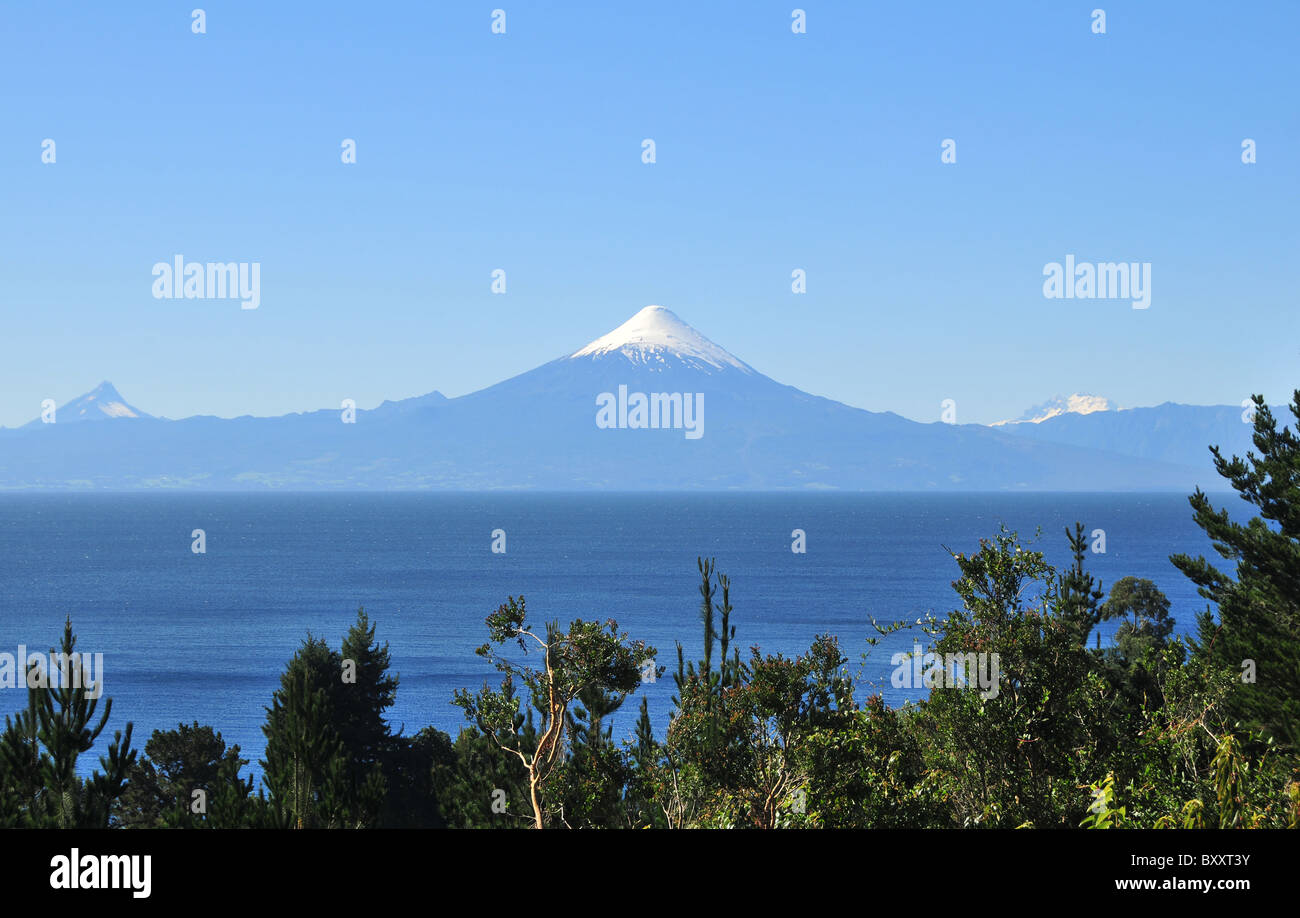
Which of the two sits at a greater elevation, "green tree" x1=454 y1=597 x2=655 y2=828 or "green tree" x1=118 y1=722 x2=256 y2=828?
"green tree" x1=454 y1=597 x2=655 y2=828

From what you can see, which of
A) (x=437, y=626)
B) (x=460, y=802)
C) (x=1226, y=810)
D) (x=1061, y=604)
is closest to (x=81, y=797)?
(x=460, y=802)

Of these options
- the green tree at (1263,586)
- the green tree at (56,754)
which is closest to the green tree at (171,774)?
the green tree at (56,754)

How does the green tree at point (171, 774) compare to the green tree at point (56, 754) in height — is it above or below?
below

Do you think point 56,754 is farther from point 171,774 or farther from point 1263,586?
point 1263,586

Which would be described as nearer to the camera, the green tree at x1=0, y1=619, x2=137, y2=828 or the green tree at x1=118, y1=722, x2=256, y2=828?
the green tree at x1=0, y1=619, x2=137, y2=828

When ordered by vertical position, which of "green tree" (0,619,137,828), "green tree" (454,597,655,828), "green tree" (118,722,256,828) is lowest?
"green tree" (118,722,256,828)

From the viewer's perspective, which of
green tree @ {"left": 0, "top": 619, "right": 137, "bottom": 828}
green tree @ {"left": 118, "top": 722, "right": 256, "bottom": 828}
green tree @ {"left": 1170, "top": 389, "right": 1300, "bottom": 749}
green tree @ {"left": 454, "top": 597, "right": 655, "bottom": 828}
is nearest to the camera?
green tree @ {"left": 454, "top": 597, "right": 655, "bottom": 828}

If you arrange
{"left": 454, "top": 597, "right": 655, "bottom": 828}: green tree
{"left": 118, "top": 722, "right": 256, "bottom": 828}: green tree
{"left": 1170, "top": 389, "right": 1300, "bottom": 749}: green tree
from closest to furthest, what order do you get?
{"left": 454, "top": 597, "right": 655, "bottom": 828}: green tree
{"left": 1170, "top": 389, "right": 1300, "bottom": 749}: green tree
{"left": 118, "top": 722, "right": 256, "bottom": 828}: green tree

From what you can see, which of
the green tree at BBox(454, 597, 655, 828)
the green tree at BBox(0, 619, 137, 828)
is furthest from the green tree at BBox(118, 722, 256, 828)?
the green tree at BBox(454, 597, 655, 828)

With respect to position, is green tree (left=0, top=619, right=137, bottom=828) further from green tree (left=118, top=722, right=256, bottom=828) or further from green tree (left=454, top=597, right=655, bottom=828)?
green tree (left=118, top=722, right=256, bottom=828)

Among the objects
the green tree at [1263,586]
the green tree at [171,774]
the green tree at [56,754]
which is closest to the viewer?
the green tree at [56,754]

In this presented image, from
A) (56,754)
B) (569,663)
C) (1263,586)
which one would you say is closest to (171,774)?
(56,754)

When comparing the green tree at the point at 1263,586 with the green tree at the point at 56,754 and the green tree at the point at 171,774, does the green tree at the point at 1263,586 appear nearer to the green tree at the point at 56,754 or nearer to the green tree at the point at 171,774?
the green tree at the point at 56,754
